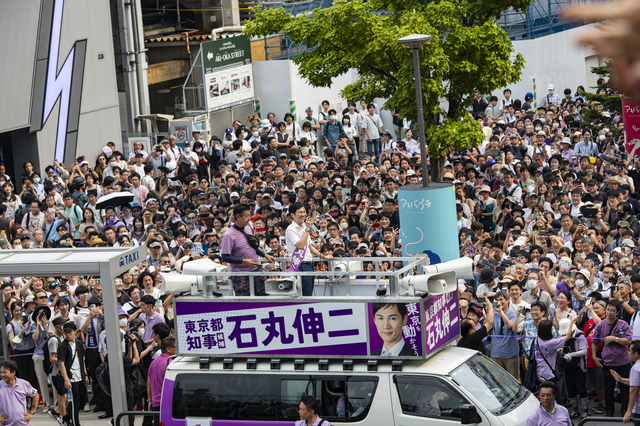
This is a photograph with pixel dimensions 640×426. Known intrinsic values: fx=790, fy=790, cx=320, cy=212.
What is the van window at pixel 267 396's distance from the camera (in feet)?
26.6

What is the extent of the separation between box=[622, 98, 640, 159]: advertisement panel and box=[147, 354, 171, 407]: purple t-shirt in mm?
9662

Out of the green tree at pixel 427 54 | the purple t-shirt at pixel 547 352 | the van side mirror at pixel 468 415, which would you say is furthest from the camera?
Answer: the green tree at pixel 427 54

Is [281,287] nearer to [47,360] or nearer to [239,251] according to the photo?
[239,251]

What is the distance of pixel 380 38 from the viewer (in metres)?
15.2

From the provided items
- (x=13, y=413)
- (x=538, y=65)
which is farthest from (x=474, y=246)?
(x=538, y=65)

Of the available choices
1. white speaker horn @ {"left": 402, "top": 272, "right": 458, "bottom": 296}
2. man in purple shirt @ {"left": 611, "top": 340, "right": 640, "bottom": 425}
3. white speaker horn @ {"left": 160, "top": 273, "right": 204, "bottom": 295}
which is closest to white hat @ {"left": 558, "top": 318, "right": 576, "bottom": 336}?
man in purple shirt @ {"left": 611, "top": 340, "right": 640, "bottom": 425}

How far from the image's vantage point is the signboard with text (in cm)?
794

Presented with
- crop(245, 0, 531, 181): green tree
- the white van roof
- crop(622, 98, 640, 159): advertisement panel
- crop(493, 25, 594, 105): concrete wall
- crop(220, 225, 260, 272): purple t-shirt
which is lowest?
the white van roof

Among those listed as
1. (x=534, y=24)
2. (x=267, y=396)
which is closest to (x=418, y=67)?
(x=267, y=396)

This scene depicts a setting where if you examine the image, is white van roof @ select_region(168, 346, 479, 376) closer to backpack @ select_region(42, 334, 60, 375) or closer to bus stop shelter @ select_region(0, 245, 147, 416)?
bus stop shelter @ select_region(0, 245, 147, 416)

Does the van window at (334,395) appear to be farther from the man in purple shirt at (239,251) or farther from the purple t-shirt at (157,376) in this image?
the purple t-shirt at (157,376)

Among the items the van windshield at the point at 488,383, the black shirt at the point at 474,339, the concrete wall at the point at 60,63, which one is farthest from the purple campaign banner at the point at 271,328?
the concrete wall at the point at 60,63

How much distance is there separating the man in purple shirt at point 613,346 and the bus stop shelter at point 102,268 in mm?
5872

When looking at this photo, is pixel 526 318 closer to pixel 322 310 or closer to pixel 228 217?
pixel 322 310
